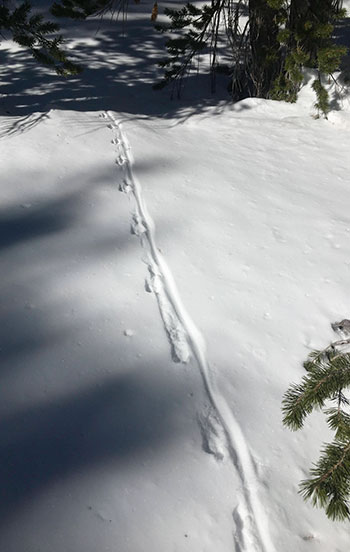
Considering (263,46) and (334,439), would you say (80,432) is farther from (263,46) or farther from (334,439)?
(263,46)

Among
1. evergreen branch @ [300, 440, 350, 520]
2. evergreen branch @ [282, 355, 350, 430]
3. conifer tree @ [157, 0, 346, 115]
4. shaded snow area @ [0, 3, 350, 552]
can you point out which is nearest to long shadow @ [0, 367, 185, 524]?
shaded snow area @ [0, 3, 350, 552]

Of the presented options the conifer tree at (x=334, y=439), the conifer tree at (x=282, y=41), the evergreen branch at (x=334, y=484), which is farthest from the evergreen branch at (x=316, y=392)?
the conifer tree at (x=282, y=41)

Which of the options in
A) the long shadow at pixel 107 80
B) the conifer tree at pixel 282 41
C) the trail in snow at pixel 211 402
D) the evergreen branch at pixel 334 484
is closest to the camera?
the evergreen branch at pixel 334 484

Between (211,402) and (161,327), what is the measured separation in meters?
0.54

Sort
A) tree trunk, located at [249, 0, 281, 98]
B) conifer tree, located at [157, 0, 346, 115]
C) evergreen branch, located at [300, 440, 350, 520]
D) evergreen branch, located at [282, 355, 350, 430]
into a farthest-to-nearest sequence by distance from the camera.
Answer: tree trunk, located at [249, 0, 281, 98]
conifer tree, located at [157, 0, 346, 115]
evergreen branch, located at [282, 355, 350, 430]
evergreen branch, located at [300, 440, 350, 520]

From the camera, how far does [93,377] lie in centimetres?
232

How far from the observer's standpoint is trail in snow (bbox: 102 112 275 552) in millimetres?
1818

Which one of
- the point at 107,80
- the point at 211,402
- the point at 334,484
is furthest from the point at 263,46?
the point at 334,484

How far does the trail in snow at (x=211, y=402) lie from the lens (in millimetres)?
1818

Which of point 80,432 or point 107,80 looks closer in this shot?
point 80,432

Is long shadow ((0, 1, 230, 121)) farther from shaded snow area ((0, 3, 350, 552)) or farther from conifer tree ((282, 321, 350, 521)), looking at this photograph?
conifer tree ((282, 321, 350, 521))

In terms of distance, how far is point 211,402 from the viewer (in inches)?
90.6

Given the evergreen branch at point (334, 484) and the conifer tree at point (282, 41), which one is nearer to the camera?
the evergreen branch at point (334, 484)

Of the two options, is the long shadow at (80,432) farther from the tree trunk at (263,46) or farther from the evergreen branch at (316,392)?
the tree trunk at (263,46)
